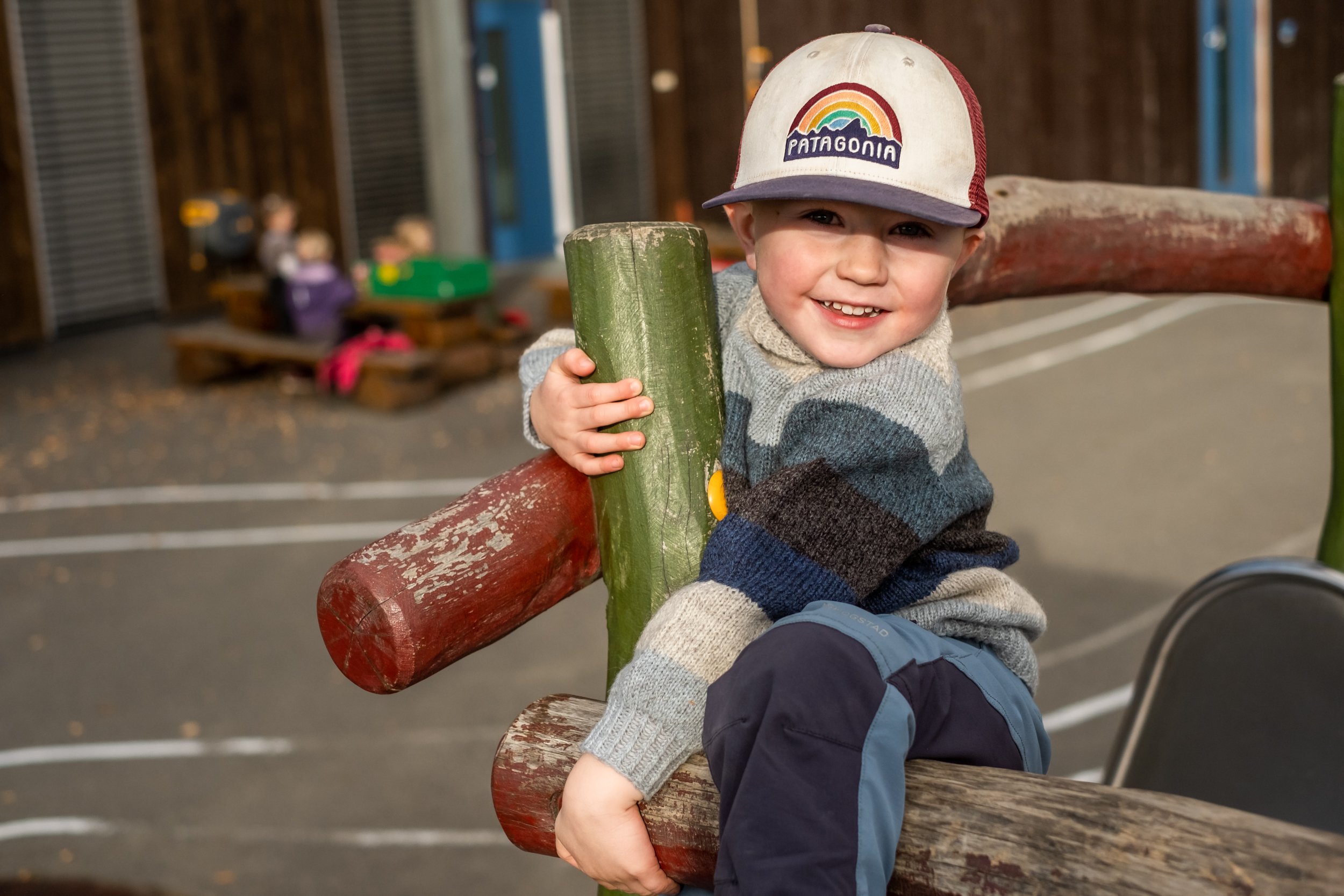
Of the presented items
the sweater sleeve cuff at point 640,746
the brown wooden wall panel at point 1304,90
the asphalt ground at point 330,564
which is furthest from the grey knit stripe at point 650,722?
the brown wooden wall panel at point 1304,90

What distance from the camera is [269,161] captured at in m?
9.80

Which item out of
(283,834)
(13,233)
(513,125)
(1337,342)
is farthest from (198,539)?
(513,125)

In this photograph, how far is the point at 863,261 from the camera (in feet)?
4.66

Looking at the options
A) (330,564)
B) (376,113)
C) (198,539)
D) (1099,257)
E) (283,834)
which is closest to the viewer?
(1099,257)

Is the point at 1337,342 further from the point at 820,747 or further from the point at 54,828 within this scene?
the point at 54,828

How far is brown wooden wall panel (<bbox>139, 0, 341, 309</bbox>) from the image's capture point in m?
9.14

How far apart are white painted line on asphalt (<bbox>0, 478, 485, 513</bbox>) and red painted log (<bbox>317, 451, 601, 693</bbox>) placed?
14.2 ft

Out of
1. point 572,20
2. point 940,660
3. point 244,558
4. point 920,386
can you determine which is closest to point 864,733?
point 940,660

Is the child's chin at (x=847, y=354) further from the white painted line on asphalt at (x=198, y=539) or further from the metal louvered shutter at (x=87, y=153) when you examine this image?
the metal louvered shutter at (x=87, y=153)

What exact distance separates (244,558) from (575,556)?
3.96m

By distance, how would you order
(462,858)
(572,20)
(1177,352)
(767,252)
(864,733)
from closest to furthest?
(864,733)
(767,252)
(462,858)
(1177,352)
(572,20)

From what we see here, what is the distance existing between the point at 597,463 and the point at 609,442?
0.09ft

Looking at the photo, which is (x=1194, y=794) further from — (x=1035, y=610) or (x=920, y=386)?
(x=920, y=386)

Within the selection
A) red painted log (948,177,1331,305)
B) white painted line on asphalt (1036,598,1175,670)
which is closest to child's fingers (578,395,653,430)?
red painted log (948,177,1331,305)
